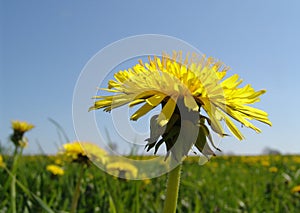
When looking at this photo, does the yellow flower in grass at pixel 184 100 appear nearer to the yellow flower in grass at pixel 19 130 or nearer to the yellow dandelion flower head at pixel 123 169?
the yellow dandelion flower head at pixel 123 169

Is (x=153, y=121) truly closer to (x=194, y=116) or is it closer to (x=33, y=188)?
(x=194, y=116)

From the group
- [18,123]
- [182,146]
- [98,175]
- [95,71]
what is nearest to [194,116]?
[182,146]

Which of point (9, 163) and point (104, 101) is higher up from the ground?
point (104, 101)

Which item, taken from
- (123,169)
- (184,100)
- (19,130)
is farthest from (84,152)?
(184,100)

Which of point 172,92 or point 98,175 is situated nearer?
point 172,92

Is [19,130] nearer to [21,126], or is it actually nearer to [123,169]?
[21,126]

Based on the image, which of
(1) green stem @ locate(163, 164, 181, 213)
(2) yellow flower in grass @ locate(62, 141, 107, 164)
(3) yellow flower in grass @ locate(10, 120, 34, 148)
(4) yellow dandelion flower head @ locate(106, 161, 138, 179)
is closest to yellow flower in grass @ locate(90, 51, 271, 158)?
(1) green stem @ locate(163, 164, 181, 213)

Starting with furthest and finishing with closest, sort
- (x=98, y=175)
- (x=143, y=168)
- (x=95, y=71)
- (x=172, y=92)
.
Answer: (x=143, y=168)
(x=98, y=175)
(x=95, y=71)
(x=172, y=92)
